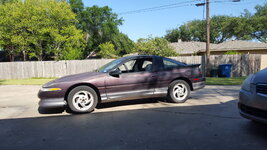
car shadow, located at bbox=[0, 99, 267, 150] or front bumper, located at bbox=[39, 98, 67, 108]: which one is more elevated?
front bumper, located at bbox=[39, 98, 67, 108]

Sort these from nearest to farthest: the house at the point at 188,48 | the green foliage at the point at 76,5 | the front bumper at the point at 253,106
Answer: the front bumper at the point at 253,106 < the house at the point at 188,48 < the green foliage at the point at 76,5

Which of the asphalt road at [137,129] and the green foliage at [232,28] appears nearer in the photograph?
the asphalt road at [137,129]

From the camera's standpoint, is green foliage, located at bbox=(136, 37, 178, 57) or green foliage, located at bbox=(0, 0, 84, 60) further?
green foliage, located at bbox=(0, 0, 84, 60)

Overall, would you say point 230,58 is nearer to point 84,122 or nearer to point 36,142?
point 84,122

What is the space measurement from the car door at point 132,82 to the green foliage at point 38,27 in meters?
17.1

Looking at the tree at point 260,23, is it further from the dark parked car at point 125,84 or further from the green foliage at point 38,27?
the dark parked car at point 125,84

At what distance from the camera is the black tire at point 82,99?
183 inches

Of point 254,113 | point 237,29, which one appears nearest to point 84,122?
point 254,113

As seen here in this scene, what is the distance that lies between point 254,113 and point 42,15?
25986 mm

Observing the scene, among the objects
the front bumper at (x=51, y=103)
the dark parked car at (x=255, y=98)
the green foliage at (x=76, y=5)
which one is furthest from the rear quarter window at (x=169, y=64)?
the green foliage at (x=76, y=5)

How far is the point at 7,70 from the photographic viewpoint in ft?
61.4

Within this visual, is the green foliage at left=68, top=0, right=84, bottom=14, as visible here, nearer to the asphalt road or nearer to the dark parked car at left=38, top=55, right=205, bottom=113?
the dark parked car at left=38, top=55, right=205, bottom=113

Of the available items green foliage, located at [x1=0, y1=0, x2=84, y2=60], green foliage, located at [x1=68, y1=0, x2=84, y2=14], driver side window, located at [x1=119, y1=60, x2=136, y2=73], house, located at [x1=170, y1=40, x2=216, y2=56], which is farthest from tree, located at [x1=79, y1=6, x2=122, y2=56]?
driver side window, located at [x1=119, y1=60, x2=136, y2=73]

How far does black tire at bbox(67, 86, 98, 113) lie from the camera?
4.66m
